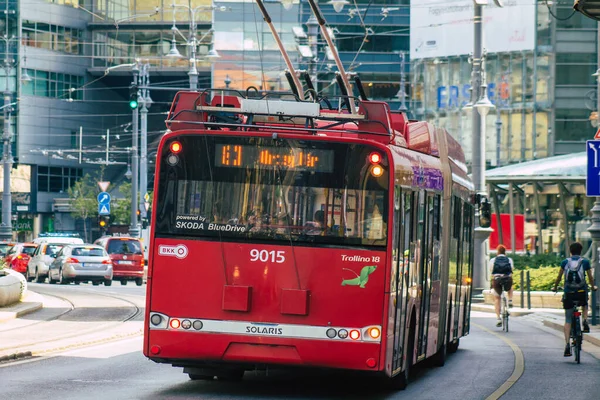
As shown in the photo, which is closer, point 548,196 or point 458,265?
point 458,265

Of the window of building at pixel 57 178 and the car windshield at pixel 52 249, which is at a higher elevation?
the window of building at pixel 57 178

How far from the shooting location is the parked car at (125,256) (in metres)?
49.8

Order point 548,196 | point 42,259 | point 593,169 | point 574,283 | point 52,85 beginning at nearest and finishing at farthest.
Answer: point 574,283 → point 593,169 → point 42,259 → point 548,196 → point 52,85

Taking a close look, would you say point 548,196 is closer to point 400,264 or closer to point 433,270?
point 433,270

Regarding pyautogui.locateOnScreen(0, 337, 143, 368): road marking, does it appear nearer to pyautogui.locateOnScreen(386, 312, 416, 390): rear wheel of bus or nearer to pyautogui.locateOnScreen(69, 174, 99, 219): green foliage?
pyautogui.locateOnScreen(386, 312, 416, 390): rear wheel of bus

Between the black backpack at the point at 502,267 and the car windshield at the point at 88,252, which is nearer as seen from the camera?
the black backpack at the point at 502,267

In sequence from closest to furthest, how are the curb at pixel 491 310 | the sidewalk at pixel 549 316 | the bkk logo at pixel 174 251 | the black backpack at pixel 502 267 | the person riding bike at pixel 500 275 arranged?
1. the bkk logo at pixel 174 251
2. the sidewalk at pixel 549 316
3. the person riding bike at pixel 500 275
4. the black backpack at pixel 502 267
5. the curb at pixel 491 310

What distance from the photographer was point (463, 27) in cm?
8025

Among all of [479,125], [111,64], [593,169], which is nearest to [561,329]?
[593,169]

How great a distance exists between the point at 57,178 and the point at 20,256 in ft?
159

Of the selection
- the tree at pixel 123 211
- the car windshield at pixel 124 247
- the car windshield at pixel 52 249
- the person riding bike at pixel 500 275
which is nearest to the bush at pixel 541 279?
the person riding bike at pixel 500 275

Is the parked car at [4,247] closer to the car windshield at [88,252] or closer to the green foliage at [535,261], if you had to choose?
the car windshield at [88,252]

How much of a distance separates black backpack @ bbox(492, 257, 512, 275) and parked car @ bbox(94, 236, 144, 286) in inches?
942

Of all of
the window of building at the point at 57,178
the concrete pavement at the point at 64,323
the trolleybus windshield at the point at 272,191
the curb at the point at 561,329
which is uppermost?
the window of building at the point at 57,178
